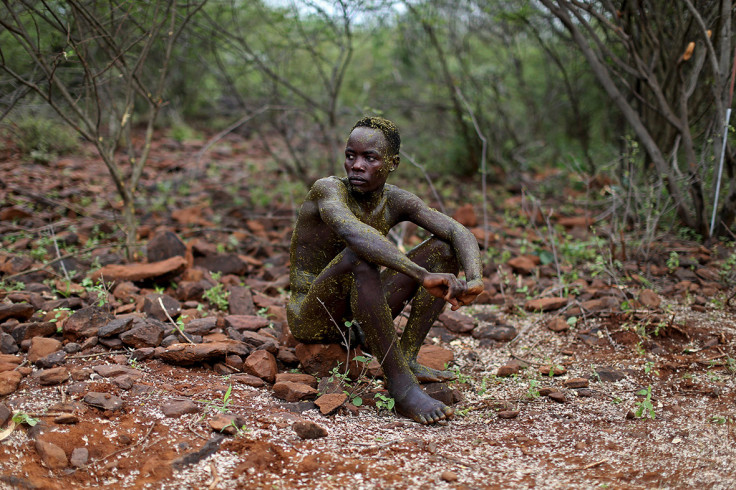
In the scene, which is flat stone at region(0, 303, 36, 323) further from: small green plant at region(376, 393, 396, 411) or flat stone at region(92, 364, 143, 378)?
small green plant at region(376, 393, 396, 411)

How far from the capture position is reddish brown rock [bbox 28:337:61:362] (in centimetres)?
313

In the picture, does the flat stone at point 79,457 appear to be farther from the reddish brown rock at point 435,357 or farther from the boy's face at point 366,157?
the reddish brown rock at point 435,357

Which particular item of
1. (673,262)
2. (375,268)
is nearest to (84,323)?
(375,268)

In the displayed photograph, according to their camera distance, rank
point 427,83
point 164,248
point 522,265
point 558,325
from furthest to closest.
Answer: point 427,83 < point 522,265 < point 164,248 < point 558,325

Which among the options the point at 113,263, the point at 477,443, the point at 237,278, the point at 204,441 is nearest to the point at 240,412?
the point at 204,441

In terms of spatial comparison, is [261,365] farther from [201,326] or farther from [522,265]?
[522,265]

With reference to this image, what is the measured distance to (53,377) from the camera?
114 inches

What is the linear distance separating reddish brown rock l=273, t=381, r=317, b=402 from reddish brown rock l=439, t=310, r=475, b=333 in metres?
1.50

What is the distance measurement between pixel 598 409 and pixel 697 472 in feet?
2.28

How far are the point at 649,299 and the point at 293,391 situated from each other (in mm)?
2674

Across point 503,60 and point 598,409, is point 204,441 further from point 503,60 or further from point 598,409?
point 503,60

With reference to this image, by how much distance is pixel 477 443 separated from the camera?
9.11 ft

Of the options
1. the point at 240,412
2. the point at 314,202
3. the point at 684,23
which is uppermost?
the point at 684,23

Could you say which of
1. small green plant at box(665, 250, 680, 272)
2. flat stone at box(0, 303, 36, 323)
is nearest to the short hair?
flat stone at box(0, 303, 36, 323)
